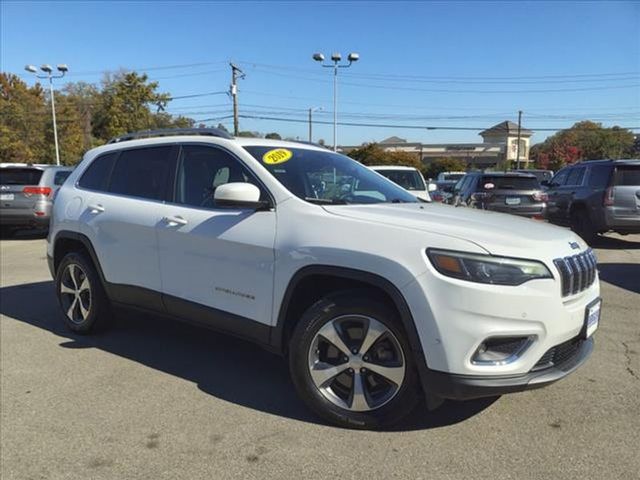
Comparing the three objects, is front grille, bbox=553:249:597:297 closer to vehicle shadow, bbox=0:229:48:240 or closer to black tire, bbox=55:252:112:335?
black tire, bbox=55:252:112:335

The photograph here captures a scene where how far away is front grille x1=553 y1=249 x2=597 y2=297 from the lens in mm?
3004

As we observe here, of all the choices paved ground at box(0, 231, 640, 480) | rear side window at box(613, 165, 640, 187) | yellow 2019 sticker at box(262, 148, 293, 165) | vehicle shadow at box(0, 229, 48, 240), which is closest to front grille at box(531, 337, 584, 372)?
paved ground at box(0, 231, 640, 480)

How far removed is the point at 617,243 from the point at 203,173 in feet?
34.6

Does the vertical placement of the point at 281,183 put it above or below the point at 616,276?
above

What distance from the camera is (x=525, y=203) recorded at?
1221 centimetres

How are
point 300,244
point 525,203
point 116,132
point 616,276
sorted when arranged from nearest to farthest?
point 300,244, point 616,276, point 525,203, point 116,132

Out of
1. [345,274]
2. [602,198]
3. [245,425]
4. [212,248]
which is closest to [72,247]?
[212,248]

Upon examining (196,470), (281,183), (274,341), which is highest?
(281,183)

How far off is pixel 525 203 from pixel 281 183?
9.77m

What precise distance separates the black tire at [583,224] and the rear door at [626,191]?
0.71 m

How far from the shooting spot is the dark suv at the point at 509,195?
12.2 m

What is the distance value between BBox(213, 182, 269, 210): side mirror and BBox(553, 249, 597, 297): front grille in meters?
1.83

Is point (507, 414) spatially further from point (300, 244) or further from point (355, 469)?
point (300, 244)

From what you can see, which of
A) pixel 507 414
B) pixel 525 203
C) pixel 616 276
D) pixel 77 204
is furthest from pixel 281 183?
pixel 525 203
